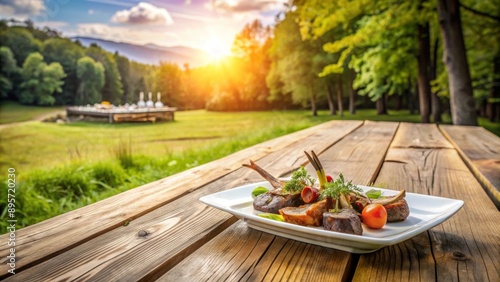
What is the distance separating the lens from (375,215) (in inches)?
29.7

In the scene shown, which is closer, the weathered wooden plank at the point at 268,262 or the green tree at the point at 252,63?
the weathered wooden plank at the point at 268,262

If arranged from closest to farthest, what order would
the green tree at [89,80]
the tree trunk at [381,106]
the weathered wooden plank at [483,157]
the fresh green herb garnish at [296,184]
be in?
the fresh green herb garnish at [296,184] < the weathered wooden plank at [483,157] < the green tree at [89,80] < the tree trunk at [381,106]

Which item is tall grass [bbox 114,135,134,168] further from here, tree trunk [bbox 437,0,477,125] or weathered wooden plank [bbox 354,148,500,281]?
tree trunk [bbox 437,0,477,125]

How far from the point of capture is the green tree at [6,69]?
7.91 metres

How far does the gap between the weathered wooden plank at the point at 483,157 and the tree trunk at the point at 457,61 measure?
8.71 feet

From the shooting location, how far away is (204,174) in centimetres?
154

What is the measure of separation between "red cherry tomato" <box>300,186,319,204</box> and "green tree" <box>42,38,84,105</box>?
8.51 m

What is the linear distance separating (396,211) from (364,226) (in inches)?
3.3

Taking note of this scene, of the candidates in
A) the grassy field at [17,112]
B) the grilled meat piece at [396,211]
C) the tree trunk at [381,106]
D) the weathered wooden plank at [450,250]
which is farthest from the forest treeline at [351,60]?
the tree trunk at [381,106]

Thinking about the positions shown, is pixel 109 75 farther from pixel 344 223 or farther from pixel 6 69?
pixel 344 223

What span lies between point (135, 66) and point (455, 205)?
8.21 metres

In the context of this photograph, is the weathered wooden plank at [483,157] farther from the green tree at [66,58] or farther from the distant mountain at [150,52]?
the green tree at [66,58]

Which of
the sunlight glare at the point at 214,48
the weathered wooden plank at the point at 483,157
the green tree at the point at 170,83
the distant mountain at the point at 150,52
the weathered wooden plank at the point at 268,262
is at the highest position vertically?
the sunlight glare at the point at 214,48

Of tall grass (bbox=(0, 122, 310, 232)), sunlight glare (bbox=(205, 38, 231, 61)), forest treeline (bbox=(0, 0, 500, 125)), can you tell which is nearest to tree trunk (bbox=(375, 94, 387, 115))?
forest treeline (bbox=(0, 0, 500, 125))
